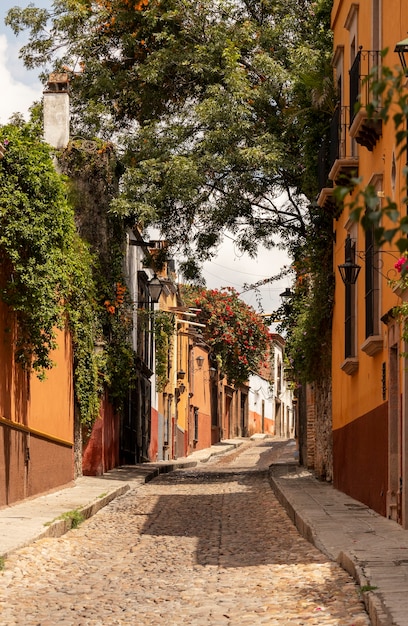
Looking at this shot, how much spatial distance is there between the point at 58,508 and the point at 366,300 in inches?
182

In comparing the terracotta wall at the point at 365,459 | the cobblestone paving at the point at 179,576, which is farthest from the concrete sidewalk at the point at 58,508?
the terracotta wall at the point at 365,459

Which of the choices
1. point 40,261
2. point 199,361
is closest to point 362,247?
point 40,261

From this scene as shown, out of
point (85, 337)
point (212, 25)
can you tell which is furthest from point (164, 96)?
point (85, 337)

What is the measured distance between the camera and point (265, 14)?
2386cm

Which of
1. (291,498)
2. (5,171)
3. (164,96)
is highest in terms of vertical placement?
(164,96)

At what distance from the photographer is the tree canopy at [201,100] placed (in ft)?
69.2

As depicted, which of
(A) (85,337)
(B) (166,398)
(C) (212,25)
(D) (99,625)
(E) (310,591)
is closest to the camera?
(D) (99,625)

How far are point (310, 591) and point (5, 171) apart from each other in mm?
7459

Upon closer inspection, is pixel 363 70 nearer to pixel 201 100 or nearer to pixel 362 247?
pixel 362 247

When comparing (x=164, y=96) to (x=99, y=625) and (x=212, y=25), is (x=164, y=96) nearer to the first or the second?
(x=212, y=25)

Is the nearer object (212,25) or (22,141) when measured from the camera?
(22,141)

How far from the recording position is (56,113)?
22.9 m

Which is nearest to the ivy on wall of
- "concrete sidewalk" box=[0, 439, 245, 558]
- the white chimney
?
"concrete sidewalk" box=[0, 439, 245, 558]

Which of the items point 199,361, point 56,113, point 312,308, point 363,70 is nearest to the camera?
point 363,70
